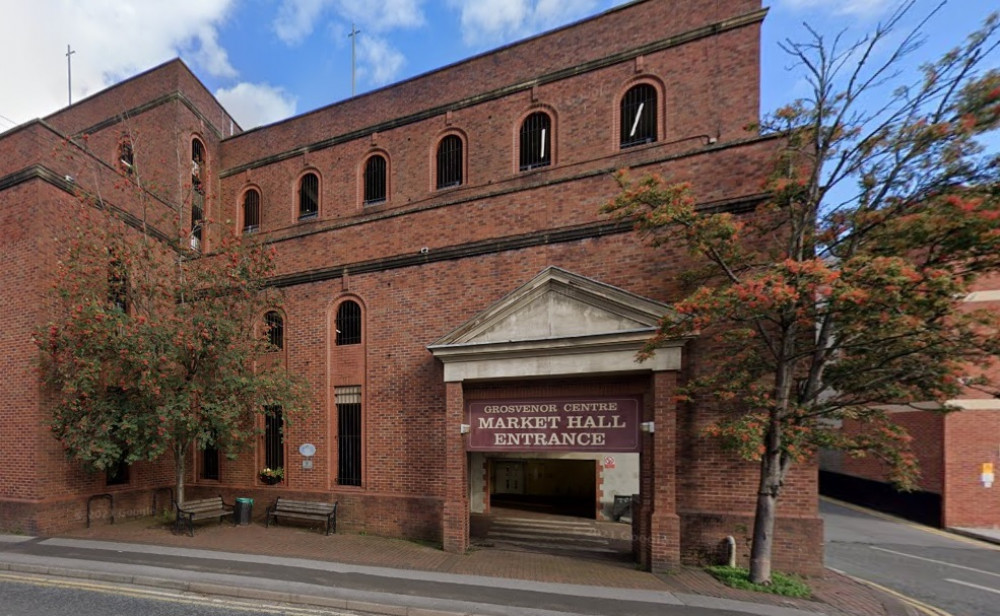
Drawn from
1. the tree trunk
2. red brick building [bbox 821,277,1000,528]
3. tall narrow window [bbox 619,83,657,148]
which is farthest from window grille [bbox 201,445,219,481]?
red brick building [bbox 821,277,1000,528]

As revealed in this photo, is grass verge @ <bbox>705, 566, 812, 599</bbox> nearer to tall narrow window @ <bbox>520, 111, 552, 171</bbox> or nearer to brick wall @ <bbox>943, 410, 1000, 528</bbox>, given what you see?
tall narrow window @ <bbox>520, 111, 552, 171</bbox>

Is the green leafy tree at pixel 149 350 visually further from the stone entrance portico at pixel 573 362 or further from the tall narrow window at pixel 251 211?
the stone entrance portico at pixel 573 362

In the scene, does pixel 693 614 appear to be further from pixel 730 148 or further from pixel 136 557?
pixel 136 557

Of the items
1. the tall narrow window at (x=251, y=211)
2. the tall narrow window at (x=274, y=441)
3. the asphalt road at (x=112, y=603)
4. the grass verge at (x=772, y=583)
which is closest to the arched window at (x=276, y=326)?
the tall narrow window at (x=274, y=441)

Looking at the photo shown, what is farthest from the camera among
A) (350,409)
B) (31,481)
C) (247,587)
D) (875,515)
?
(875,515)

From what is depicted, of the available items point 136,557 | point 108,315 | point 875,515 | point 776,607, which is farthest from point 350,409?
point 875,515

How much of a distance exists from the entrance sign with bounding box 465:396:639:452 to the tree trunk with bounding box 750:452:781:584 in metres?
2.25

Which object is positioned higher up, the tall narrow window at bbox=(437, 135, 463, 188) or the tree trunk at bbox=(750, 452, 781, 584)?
the tall narrow window at bbox=(437, 135, 463, 188)

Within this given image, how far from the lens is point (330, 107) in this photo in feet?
49.6

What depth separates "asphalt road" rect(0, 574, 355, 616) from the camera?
243 inches

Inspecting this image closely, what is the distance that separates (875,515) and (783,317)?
15566 mm

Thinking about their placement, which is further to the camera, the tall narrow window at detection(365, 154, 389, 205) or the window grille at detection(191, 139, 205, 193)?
the window grille at detection(191, 139, 205, 193)

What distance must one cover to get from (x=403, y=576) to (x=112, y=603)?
14.3ft

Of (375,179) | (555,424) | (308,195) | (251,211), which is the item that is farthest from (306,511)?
(251,211)
